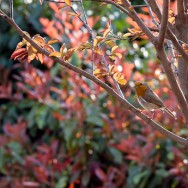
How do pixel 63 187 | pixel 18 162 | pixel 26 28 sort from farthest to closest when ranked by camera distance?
pixel 26 28 → pixel 18 162 → pixel 63 187

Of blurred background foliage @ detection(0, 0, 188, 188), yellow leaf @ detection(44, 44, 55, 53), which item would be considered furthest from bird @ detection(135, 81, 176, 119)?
yellow leaf @ detection(44, 44, 55, 53)

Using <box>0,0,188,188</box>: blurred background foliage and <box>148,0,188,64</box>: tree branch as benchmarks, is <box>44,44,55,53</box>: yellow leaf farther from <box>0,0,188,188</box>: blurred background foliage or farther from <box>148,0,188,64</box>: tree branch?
<box>0,0,188,188</box>: blurred background foliage

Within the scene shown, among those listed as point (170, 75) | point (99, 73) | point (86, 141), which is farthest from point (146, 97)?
point (86, 141)

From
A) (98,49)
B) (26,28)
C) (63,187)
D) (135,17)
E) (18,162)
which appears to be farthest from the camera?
(26,28)

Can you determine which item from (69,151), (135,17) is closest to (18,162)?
(69,151)

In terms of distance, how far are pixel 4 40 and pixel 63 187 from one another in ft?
6.80

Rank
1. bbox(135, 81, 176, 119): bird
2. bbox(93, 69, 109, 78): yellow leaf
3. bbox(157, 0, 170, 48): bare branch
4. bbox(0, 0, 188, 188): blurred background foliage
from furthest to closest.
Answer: bbox(0, 0, 188, 188): blurred background foliage, bbox(135, 81, 176, 119): bird, bbox(93, 69, 109, 78): yellow leaf, bbox(157, 0, 170, 48): bare branch

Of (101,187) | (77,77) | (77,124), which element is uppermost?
(77,77)

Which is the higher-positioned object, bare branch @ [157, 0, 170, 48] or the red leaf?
bare branch @ [157, 0, 170, 48]

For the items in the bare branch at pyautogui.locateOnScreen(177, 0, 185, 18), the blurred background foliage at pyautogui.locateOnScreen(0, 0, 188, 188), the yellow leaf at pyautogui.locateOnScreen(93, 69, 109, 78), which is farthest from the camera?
the blurred background foliage at pyautogui.locateOnScreen(0, 0, 188, 188)

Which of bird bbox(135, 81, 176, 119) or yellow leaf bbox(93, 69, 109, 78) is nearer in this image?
yellow leaf bbox(93, 69, 109, 78)

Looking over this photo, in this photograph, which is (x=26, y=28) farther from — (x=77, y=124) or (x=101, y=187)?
(x=101, y=187)

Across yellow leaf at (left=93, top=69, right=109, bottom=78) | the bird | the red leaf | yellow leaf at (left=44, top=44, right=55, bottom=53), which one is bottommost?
the red leaf

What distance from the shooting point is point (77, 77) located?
156 inches
